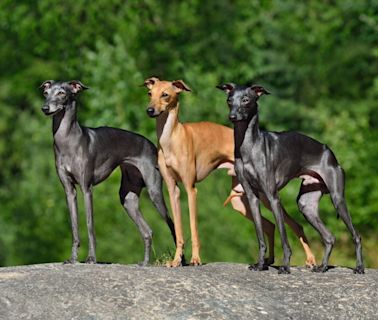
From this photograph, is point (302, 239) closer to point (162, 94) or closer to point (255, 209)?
point (255, 209)

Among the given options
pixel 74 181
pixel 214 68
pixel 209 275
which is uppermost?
pixel 214 68

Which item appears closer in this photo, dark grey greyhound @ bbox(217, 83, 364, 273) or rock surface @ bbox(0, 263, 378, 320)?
rock surface @ bbox(0, 263, 378, 320)

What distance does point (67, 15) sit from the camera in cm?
2833

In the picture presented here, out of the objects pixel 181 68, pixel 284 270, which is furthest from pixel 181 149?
pixel 181 68

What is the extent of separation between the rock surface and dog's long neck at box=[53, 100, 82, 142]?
4.26 feet

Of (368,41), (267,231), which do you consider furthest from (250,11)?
(267,231)

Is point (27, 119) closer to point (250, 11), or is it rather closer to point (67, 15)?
point (67, 15)

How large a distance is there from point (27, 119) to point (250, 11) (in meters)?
6.01

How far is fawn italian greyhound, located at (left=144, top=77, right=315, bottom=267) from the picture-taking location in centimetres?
1155

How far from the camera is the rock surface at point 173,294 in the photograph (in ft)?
32.4

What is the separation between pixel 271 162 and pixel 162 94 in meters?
1.20

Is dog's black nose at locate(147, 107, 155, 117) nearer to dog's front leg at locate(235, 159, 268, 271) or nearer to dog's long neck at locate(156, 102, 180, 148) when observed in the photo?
dog's long neck at locate(156, 102, 180, 148)

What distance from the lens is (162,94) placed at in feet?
37.7

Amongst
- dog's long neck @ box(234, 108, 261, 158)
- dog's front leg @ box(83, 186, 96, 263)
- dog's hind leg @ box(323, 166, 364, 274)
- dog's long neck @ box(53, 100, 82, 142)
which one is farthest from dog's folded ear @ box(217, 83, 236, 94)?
dog's front leg @ box(83, 186, 96, 263)
